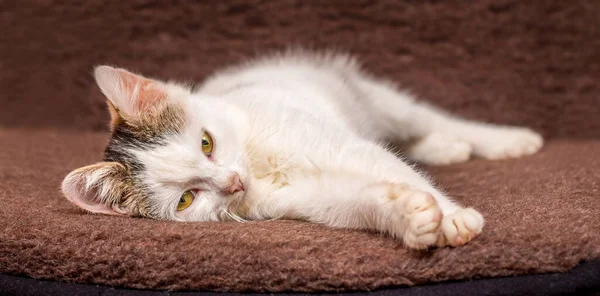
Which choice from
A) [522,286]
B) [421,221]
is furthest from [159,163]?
[522,286]

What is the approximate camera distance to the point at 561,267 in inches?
41.4

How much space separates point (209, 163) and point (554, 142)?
1454mm

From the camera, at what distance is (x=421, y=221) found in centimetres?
104

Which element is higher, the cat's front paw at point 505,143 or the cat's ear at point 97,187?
the cat's ear at point 97,187

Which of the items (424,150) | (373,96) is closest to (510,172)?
(424,150)

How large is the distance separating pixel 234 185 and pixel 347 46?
1.32m

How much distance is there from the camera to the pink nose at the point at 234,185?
133 centimetres

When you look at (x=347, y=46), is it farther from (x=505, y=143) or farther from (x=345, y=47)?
(x=505, y=143)

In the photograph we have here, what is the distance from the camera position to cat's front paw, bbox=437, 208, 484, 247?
41.5 inches

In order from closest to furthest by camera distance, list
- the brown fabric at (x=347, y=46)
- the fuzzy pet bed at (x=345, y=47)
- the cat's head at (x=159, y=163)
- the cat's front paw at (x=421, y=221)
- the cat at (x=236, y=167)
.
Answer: the cat's front paw at (x=421, y=221), the cat at (x=236, y=167), the cat's head at (x=159, y=163), the fuzzy pet bed at (x=345, y=47), the brown fabric at (x=347, y=46)

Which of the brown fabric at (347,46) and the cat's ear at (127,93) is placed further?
the brown fabric at (347,46)

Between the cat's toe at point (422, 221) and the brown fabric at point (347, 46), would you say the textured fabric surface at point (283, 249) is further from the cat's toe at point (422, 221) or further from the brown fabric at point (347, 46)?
the brown fabric at point (347, 46)

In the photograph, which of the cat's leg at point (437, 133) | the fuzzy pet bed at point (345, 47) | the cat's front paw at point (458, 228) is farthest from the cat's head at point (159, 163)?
the cat's leg at point (437, 133)

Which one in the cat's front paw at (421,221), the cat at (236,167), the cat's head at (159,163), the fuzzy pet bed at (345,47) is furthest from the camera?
the fuzzy pet bed at (345,47)
